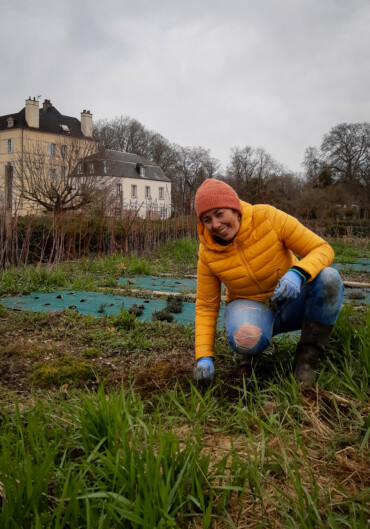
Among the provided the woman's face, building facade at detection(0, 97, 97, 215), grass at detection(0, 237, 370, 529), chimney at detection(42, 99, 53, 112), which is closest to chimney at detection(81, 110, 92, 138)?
building facade at detection(0, 97, 97, 215)

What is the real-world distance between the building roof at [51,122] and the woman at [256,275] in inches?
1474

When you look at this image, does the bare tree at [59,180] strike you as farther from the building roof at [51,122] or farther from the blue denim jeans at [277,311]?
the building roof at [51,122]

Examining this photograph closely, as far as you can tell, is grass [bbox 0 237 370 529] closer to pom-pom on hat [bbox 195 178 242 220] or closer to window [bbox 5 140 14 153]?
pom-pom on hat [bbox 195 178 242 220]

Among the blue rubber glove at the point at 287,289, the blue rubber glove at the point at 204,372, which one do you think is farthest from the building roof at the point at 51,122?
the blue rubber glove at the point at 287,289

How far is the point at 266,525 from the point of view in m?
1.21

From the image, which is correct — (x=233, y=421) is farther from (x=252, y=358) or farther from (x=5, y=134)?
(x=5, y=134)

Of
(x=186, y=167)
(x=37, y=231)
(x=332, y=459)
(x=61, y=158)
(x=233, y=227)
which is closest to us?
(x=332, y=459)

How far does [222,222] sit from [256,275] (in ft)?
1.06

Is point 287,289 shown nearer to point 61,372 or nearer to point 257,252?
point 257,252

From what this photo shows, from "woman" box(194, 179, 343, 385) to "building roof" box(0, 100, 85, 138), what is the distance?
37.4 metres

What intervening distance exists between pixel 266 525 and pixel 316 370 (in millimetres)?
1019

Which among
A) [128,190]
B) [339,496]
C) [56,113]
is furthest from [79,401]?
[56,113]

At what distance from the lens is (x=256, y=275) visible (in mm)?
2160

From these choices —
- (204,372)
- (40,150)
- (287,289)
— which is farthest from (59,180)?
(287,289)
